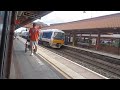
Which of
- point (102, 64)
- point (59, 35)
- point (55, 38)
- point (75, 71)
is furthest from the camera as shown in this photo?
point (59, 35)

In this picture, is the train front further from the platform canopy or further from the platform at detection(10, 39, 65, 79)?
the platform at detection(10, 39, 65, 79)

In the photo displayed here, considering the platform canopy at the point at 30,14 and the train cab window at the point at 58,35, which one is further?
the train cab window at the point at 58,35

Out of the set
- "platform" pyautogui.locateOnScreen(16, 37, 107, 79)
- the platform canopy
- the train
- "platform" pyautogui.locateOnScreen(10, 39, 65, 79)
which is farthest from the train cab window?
"platform" pyautogui.locateOnScreen(10, 39, 65, 79)

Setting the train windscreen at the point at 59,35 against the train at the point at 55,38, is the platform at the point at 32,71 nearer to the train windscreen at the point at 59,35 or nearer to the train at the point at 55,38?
the train at the point at 55,38

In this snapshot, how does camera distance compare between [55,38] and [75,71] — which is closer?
[75,71]

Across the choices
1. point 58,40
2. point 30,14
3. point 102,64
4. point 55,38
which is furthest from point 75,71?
point 58,40

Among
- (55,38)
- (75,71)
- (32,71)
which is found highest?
(55,38)

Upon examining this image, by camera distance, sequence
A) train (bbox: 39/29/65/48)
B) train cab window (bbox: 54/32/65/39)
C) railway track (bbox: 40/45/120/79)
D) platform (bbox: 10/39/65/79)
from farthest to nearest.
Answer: train cab window (bbox: 54/32/65/39)
train (bbox: 39/29/65/48)
railway track (bbox: 40/45/120/79)
platform (bbox: 10/39/65/79)

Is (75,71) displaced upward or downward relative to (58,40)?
downward

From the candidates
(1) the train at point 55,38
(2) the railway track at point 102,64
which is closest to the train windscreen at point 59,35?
(1) the train at point 55,38

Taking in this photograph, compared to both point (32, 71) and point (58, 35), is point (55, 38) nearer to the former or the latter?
point (58, 35)

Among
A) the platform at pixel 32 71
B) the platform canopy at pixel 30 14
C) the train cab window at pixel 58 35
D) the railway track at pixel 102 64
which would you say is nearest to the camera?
the platform at pixel 32 71
